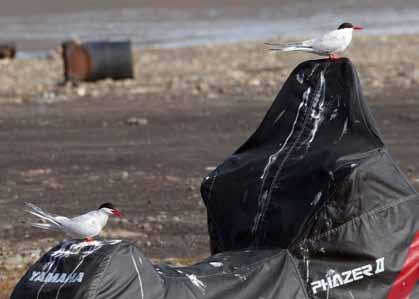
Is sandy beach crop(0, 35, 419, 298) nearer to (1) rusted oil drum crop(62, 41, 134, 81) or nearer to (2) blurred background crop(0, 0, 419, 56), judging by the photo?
(1) rusted oil drum crop(62, 41, 134, 81)

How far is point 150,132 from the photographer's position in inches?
567

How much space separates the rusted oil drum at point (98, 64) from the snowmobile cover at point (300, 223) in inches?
548

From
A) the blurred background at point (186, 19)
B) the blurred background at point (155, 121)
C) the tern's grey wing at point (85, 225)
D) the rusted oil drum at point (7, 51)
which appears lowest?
the blurred background at point (186, 19)

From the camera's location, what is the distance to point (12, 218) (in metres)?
9.95

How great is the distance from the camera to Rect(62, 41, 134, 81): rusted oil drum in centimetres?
1922

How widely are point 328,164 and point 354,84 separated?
45cm

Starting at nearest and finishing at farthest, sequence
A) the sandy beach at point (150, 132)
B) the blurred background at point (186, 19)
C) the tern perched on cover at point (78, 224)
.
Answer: the tern perched on cover at point (78, 224)
the sandy beach at point (150, 132)
the blurred background at point (186, 19)

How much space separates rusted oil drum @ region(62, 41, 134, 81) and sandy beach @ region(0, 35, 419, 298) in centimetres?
23

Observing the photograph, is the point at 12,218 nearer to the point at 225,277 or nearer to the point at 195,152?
the point at 195,152

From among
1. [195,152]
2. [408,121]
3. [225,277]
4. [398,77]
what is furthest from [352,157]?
[398,77]

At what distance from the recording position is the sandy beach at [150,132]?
31.3 ft

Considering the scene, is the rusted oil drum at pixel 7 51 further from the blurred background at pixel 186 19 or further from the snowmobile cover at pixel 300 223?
the snowmobile cover at pixel 300 223

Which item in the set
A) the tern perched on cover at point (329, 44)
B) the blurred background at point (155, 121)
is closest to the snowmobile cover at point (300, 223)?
the tern perched on cover at point (329, 44)

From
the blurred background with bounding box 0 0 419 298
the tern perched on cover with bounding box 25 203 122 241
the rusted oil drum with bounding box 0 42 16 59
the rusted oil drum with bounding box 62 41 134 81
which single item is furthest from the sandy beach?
the tern perched on cover with bounding box 25 203 122 241
